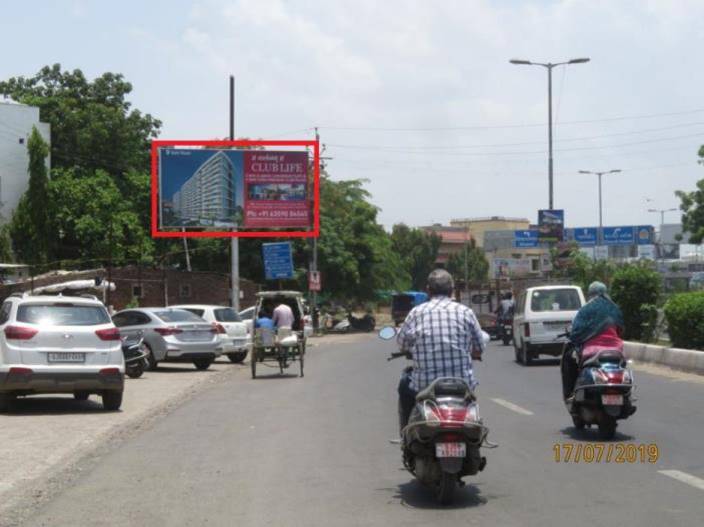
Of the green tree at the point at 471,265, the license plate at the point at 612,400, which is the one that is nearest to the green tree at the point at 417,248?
the green tree at the point at 471,265

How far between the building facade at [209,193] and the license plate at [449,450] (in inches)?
1249

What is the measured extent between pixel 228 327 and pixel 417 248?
73.4 meters

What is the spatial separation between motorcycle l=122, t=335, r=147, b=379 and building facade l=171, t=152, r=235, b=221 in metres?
15.8

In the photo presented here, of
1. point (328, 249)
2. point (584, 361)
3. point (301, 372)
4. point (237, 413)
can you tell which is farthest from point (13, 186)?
point (584, 361)

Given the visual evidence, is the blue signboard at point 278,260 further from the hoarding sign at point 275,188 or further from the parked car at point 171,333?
the parked car at point 171,333

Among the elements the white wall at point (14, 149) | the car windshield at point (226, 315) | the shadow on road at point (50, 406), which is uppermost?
the white wall at point (14, 149)

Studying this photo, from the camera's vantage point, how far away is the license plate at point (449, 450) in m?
7.95

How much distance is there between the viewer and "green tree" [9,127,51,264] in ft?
165

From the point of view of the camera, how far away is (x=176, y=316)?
1032 inches

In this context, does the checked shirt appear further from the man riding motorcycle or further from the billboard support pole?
the billboard support pole

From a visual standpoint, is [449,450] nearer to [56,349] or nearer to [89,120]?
[56,349]

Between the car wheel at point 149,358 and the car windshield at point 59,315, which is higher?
the car windshield at point 59,315

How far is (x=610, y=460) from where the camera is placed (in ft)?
33.6

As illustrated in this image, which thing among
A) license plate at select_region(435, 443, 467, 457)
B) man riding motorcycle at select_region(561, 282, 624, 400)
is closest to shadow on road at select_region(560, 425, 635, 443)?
man riding motorcycle at select_region(561, 282, 624, 400)
